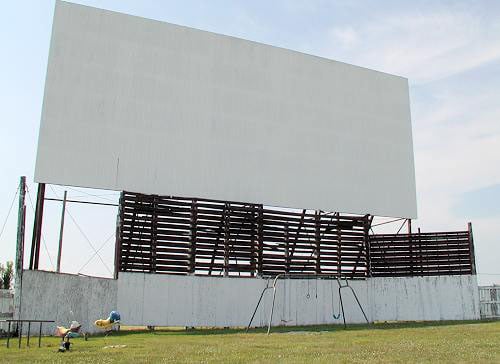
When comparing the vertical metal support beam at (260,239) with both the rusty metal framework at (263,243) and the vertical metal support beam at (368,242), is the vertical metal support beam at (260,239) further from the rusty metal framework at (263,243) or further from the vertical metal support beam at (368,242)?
the vertical metal support beam at (368,242)

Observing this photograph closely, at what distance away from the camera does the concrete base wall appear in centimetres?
1719

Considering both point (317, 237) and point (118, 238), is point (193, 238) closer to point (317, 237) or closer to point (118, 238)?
point (118, 238)

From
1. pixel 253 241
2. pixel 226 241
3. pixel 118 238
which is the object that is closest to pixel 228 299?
pixel 226 241

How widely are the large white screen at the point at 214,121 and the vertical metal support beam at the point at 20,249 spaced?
2091 millimetres

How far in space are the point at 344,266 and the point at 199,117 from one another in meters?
9.08

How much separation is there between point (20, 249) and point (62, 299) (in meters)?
1.96

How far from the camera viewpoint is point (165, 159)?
21688 mm

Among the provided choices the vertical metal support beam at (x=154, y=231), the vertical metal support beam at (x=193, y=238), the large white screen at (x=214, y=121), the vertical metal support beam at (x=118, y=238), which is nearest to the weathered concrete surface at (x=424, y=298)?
the large white screen at (x=214, y=121)

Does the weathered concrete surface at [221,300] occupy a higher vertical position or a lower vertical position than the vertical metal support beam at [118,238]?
lower

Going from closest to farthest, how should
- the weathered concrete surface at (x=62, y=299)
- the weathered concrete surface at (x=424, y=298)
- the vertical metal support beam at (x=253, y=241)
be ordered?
the weathered concrete surface at (x=62, y=299), the vertical metal support beam at (x=253, y=241), the weathered concrete surface at (x=424, y=298)

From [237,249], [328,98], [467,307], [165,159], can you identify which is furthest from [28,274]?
[467,307]

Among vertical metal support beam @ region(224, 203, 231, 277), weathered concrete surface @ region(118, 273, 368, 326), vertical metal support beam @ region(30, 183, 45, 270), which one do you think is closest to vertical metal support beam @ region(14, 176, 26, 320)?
vertical metal support beam @ region(30, 183, 45, 270)

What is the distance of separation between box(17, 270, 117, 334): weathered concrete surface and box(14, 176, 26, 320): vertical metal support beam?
14 cm

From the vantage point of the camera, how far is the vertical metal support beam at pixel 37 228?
19016mm
